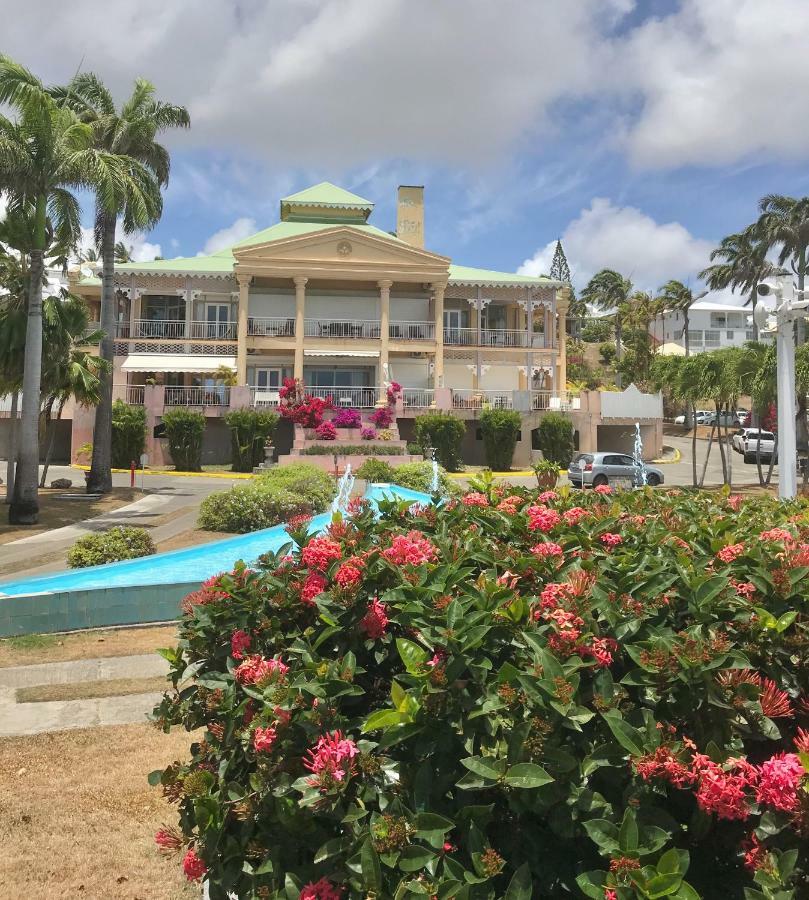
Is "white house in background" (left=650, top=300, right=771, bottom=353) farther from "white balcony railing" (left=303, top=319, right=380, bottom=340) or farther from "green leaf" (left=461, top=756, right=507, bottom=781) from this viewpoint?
"green leaf" (left=461, top=756, right=507, bottom=781)

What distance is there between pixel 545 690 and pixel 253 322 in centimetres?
3938

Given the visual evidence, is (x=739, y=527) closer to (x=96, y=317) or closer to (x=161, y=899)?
(x=161, y=899)

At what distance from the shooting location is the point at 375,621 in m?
2.65

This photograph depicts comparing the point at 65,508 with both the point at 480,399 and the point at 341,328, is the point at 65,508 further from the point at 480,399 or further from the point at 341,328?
the point at 480,399

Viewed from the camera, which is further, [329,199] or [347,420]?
[329,199]

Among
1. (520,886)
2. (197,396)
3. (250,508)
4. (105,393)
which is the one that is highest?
(197,396)

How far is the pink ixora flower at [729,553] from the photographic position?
3.04m

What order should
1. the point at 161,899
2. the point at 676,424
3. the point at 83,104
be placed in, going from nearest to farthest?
the point at 161,899 → the point at 83,104 → the point at 676,424

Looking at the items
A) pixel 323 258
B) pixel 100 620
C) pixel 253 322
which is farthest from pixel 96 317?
pixel 100 620

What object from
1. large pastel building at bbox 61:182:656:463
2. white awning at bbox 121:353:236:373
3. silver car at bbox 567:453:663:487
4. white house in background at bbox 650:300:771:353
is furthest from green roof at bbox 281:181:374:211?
white house in background at bbox 650:300:771:353

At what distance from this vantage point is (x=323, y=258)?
128 ft

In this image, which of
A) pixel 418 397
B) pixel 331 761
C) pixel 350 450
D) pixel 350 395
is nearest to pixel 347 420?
pixel 350 450

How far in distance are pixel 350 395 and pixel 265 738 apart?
37.6 m

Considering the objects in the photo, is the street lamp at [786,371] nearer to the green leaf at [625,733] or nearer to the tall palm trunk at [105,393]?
the green leaf at [625,733]
